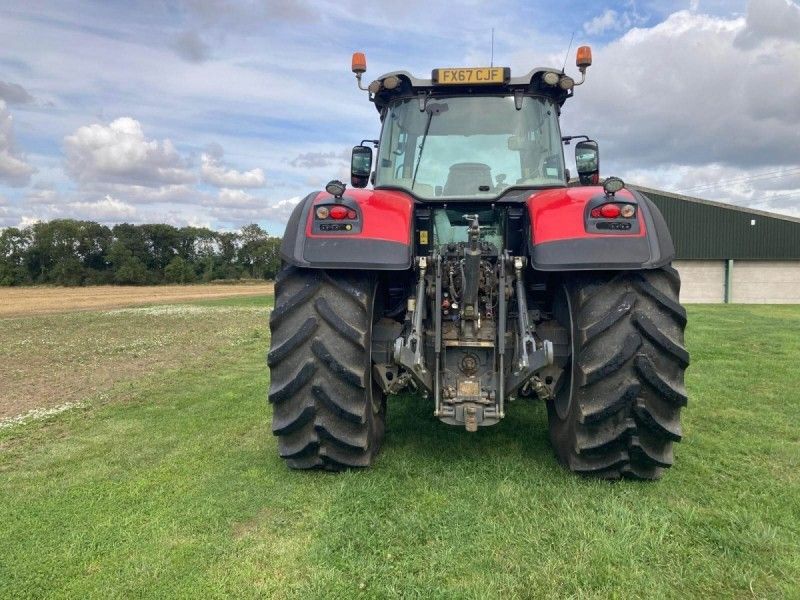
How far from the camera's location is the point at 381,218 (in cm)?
349

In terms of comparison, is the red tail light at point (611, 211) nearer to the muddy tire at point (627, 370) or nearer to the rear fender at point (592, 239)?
the rear fender at point (592, 239)

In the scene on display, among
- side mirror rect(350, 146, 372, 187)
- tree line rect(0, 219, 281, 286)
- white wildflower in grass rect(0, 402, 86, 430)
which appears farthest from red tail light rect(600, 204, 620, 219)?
tree line rect(0, 219, 281, 286)

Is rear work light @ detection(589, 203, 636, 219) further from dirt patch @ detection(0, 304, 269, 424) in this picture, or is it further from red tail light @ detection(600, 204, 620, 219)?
dirt patch @ detection(0, 304, 269, 424)

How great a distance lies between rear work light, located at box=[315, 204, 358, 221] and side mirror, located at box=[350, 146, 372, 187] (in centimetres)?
170

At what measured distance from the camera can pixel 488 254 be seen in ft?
11.9

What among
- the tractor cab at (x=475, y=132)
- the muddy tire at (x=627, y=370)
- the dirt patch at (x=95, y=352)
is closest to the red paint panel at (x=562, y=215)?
the muddy tire at (x=627, y=370)

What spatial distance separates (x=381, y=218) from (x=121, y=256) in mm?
57896

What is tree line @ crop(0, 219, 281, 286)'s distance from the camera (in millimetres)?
53719

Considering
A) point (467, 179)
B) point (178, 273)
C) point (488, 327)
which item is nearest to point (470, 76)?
point (467, 179)

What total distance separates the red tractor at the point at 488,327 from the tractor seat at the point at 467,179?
18 centimetres

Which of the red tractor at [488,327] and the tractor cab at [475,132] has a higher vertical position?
the tractor cab at [475,132]

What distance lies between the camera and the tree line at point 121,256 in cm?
5372

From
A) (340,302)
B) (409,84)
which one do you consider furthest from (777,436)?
(409,84)

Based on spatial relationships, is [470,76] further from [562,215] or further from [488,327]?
[488,327]
